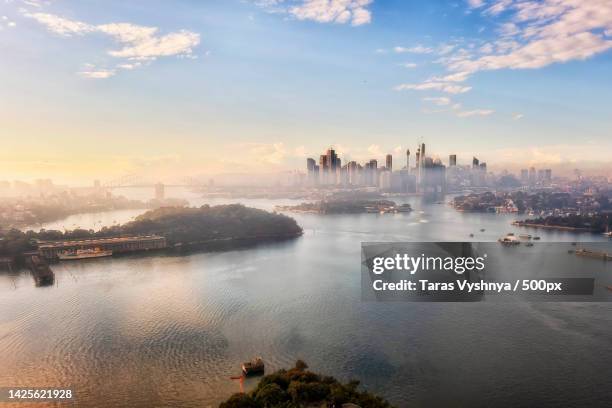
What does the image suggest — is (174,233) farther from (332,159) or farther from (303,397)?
(332,159)

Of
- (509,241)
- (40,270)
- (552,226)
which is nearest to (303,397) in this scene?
(40,270)

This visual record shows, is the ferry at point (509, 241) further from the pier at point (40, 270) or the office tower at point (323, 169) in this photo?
the office tower at point (323, 169)

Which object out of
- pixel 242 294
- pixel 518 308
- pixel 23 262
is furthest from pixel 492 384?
pixel 23 262

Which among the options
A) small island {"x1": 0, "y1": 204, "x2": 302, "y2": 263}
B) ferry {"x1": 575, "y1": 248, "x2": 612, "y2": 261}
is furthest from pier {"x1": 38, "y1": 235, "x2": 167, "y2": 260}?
ferry {"x1": 575, "y1": 248, "x2": 612, "y2": 261}

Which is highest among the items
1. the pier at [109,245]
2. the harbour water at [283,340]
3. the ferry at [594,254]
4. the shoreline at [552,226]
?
the pier at [109,245]

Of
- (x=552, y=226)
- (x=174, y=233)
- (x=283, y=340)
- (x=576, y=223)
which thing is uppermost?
(x=174, y=233)

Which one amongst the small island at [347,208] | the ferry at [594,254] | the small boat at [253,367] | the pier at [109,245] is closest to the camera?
the small boat at [253,367]

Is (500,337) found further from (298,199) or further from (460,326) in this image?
(298,199)

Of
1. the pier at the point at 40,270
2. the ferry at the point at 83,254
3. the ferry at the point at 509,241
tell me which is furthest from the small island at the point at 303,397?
the ferry at the point at 509,241
